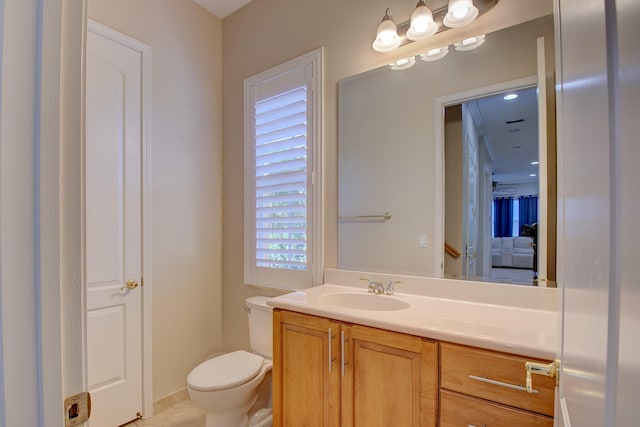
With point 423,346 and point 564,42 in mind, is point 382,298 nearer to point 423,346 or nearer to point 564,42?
point 423,346

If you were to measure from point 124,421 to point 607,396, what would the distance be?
2.44m

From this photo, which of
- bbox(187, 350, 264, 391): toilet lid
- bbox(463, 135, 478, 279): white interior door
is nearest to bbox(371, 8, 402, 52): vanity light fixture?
bbox(463, 135, 478, 279): white interior door

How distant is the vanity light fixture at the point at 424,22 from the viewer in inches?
55.2

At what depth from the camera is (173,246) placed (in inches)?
86.3

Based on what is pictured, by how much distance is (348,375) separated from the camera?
1261 mm

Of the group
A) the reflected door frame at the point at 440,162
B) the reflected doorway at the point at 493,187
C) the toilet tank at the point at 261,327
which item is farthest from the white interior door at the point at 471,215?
the toilet tank at the point at 261,327

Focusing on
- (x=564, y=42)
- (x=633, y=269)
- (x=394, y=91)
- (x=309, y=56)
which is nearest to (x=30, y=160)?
(x=633, y=269)

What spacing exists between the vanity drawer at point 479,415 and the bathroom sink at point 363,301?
519mm

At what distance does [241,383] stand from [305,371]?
0.45m

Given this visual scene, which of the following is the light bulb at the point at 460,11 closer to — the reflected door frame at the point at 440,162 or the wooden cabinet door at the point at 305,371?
the reflected door frame at the point at 440,162

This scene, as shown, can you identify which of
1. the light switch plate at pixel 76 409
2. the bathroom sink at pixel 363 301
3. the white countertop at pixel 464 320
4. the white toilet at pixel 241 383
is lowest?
the white toilet at pixel 241 383

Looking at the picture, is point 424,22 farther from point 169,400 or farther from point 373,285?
point 169,400

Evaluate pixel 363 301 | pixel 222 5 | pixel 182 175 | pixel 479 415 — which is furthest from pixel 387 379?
pixel 222 5

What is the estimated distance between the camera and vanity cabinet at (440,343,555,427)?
904 millimetres
